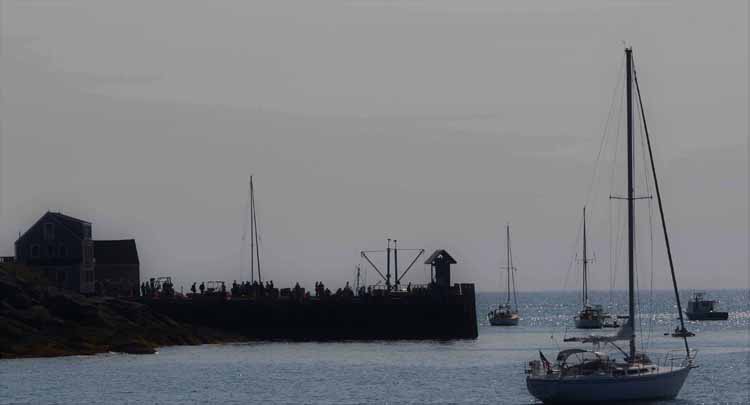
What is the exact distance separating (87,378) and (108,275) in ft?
196

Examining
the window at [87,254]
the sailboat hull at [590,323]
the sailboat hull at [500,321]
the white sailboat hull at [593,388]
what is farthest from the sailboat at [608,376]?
the sailboat hull at [500,321]

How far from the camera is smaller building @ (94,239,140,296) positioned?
146000 millimetres

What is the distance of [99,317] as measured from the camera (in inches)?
4380

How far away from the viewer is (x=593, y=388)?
6706 centimetres

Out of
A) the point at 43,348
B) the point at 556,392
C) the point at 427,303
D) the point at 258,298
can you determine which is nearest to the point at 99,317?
the point at 43,348

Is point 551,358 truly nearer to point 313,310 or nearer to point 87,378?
point 313,310

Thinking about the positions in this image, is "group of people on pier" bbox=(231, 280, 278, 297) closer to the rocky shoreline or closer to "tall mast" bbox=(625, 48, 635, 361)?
the rocky shoreline

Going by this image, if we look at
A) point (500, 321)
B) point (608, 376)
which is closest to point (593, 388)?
point (608, 376)

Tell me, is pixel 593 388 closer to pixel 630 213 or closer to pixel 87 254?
pixel 630 213

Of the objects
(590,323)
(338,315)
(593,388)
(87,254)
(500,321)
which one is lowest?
(593,388)

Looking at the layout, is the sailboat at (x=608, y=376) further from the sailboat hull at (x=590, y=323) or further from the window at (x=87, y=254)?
the sailboat hull at (x=590, y=323)

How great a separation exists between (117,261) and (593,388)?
285 feet

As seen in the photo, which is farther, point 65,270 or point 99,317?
point 65,270

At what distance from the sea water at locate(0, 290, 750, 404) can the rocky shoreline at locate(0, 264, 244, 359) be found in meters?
2.36
